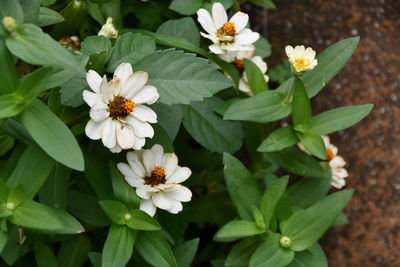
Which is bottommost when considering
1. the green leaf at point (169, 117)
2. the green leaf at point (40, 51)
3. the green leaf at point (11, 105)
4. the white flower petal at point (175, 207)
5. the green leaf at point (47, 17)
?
the white flower petal at point (175, 207)

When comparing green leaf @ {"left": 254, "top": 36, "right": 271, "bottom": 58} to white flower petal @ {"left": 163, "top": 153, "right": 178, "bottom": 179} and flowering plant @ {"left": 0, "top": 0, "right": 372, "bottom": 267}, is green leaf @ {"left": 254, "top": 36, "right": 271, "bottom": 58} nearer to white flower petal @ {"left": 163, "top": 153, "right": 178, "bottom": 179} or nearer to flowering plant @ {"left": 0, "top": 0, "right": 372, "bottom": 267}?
flowering plant @ {"left": 0, "top": 0, "right": 372, "bottom": 267}

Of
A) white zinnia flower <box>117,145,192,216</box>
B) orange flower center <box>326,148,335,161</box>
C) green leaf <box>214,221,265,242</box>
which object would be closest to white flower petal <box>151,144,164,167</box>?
white zinnia flower <box>117,145,192,216</box>

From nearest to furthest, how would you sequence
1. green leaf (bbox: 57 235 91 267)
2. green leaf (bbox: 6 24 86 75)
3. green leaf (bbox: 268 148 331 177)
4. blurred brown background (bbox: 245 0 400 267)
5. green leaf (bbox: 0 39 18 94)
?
green leaf (bbox: 6 24 86 75)
green leaf (bbox: 0 39 18 94)
green leaf (bbox: 57 235 91 267)
green leaf (bbox: 268 148 331 177)
blurred brown background (bbox: 245 0 400 267)

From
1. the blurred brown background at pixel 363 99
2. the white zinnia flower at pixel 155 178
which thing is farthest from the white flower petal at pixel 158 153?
the blurred brown background at pixel 363 99

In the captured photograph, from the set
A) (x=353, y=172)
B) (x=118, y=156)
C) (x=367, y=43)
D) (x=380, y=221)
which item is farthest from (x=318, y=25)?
(x=118, y=156)

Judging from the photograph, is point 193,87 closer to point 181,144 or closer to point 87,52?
point 87,52

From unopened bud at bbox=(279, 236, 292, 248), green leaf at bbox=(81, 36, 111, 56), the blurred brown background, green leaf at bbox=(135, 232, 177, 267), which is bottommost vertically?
the blurred brown background

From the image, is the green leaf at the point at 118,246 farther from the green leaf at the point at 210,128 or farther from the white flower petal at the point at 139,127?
the green leaf at the point at 210,128
